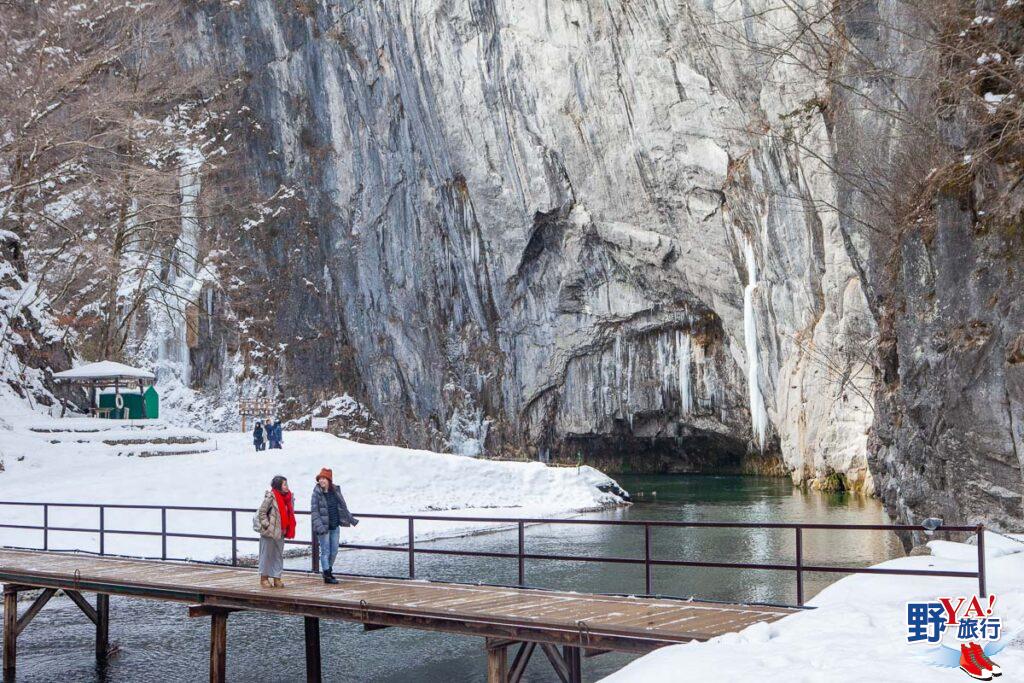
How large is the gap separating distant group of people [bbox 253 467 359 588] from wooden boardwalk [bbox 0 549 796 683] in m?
0.26

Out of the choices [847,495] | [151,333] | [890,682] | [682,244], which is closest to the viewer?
[890,682]

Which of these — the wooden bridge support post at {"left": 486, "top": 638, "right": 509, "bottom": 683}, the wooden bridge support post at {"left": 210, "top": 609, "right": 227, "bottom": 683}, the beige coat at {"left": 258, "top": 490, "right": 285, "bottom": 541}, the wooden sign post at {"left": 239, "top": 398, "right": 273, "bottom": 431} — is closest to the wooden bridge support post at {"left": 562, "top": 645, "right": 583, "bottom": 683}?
the wooden bridge support post at {"left": 486, "top": 638, "right": 509, "bottom": 683}

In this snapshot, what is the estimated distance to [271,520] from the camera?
11.7 m

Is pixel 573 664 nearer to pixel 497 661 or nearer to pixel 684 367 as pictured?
pixel 497 661

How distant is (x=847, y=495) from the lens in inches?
1307

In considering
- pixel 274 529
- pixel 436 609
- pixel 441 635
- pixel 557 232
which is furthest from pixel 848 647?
pixel 557 232

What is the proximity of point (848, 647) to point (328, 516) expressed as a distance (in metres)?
6.62

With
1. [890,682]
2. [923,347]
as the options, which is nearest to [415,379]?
[923,347]

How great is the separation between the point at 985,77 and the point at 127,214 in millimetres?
27764

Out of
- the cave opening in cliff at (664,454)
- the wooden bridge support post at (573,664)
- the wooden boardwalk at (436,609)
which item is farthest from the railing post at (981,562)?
the cave opening in cliff at (664,454)

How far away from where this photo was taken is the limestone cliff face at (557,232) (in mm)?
34500

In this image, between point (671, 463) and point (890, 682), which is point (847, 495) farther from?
point (890, 682)

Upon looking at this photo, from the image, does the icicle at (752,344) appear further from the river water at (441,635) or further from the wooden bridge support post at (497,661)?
the wooden bridge support post at (497,661)

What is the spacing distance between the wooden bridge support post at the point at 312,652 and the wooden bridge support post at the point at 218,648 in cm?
88
